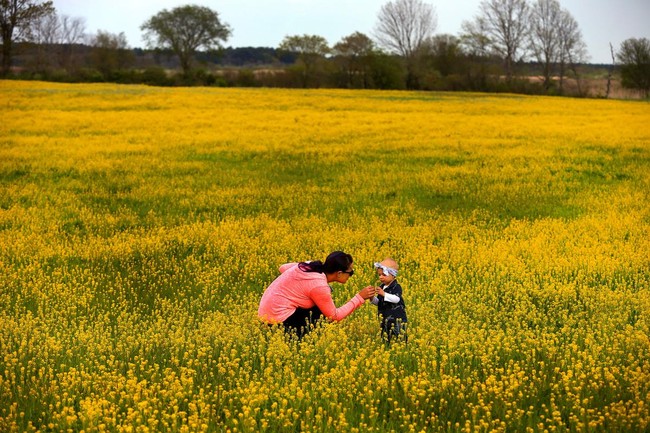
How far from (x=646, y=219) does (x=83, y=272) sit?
9.10 meters

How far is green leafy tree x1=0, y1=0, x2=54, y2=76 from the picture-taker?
50.8m

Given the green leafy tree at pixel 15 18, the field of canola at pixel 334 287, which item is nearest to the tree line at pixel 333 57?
the green leafy tree at pixel 15 18

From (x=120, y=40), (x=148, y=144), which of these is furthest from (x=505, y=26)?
(x=148, y=144)

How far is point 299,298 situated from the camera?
20.6 ft

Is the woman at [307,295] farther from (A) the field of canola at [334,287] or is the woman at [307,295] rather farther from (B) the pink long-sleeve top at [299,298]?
(A) the field of canola at [334,287]

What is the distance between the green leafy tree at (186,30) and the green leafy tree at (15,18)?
28727 millimetres

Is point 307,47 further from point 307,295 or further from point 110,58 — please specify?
point 307,295

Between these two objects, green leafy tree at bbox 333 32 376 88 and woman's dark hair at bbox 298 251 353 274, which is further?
green leafy tree at bbox 333 32 376 88

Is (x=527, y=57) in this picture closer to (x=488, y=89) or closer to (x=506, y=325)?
(x=488, y=89)

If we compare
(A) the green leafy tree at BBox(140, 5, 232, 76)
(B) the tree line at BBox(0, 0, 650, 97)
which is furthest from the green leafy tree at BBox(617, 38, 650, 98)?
(A) the green leafy tree at BBox(140, 5, 232, 76)

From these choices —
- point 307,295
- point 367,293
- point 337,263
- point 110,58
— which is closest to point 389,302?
point 367,293

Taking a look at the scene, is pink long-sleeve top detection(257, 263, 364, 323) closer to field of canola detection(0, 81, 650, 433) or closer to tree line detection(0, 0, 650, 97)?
field of canola detection(0, 81, 650, 433)

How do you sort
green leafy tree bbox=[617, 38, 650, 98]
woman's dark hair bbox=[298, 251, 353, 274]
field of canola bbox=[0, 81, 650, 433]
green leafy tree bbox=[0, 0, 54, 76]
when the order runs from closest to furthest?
field of canola bbox=[0, 81, 650, 433] → woman's dark hair bbox=[298, 251, 353, 274] → green leafy tree bbox=[0, 0, 54, 76] → green leafy tree bbox=[617, 38, 650, 98]

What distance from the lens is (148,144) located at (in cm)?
2138
